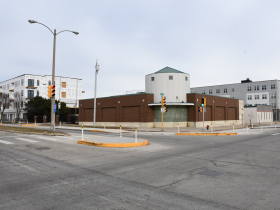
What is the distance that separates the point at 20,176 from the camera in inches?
283

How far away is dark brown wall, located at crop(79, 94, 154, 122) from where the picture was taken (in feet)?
129

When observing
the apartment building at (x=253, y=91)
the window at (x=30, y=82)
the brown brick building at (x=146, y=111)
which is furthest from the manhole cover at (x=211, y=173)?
the apartment building at (x=253, y=91)

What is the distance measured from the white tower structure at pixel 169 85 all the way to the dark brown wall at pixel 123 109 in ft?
5.53

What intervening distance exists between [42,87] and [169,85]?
156 ft

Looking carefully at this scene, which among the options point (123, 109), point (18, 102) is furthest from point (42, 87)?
point (123, 109)

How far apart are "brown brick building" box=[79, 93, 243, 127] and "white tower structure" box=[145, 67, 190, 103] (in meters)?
1.10

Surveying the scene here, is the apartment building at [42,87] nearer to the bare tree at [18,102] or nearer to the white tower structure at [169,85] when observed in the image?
the bare tree at [18,102]

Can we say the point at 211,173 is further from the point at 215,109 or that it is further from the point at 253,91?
the point at 253,91

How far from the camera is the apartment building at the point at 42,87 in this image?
233 ft

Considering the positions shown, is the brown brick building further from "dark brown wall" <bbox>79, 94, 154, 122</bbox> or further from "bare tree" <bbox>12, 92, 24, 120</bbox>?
"bare tree" <bbox>12, 92, 24, 120</bbox>

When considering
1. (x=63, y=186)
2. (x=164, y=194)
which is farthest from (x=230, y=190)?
(x=63, y=186)

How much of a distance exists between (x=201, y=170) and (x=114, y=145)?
696 centimetres

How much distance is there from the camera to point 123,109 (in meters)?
42.2

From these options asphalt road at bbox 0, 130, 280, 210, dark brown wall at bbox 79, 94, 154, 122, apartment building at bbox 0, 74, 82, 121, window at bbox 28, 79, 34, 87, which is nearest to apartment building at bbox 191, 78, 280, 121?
apartment building at bbox 0, 74, 82, 121
